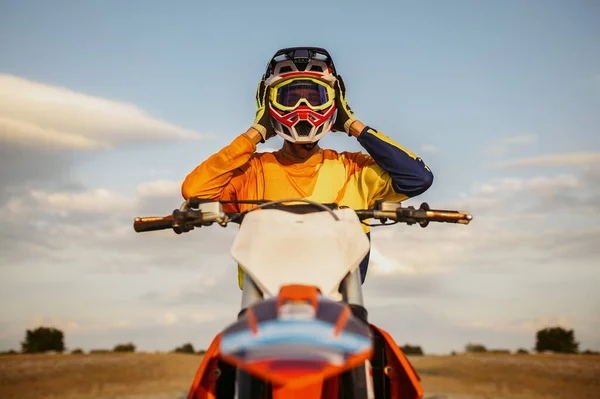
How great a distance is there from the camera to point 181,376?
35.3 feet

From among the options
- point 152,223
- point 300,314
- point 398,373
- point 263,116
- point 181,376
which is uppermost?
point 263,116

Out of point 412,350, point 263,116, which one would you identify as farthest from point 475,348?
point 263,116

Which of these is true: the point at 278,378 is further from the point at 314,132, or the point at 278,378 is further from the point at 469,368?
the point at 469,368

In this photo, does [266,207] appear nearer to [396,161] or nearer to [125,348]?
[396,161]

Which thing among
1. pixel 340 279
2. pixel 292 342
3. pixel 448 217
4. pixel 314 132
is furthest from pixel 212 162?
pixel 292 342

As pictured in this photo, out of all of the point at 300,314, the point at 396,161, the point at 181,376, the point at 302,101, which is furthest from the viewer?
the point at 181,376

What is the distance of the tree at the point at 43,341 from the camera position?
14.1 meters

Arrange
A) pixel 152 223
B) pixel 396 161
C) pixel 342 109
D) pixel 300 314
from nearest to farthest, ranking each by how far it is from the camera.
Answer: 1. pixel 300 314
2. pixel 152 223
3. pixel 396 161
4. pixel 342 109

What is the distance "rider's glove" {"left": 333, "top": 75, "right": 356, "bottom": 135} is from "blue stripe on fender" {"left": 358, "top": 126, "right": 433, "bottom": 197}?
0.56 ft

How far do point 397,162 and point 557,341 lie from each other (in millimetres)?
9377

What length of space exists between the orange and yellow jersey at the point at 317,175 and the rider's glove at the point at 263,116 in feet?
0.56

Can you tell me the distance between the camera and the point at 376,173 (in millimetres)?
6508

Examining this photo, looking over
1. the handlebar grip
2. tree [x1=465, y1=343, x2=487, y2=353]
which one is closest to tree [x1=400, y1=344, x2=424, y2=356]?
tree [x1=465, y1=343, x2=487, y2=353]

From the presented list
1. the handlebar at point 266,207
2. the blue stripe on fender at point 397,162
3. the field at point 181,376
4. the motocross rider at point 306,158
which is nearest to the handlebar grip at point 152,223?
the handlebar at point 266,207
